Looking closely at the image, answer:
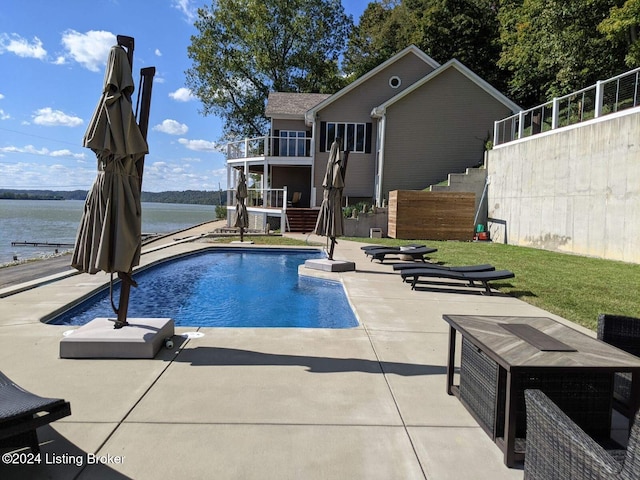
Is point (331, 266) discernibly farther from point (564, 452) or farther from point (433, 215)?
point (433, 215)

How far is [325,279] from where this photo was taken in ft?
32.2

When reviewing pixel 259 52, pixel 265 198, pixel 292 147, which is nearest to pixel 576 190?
pixel 265 198

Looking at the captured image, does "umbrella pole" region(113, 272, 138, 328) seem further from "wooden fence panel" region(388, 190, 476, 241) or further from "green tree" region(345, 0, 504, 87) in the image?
"green tree" region(345, 0, 504, 87)

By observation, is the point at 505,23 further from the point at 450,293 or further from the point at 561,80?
the point at 450,293

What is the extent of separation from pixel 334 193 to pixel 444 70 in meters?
15.0

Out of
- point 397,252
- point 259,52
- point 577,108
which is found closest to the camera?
point 397,252

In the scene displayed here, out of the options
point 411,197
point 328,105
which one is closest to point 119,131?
point 411,197

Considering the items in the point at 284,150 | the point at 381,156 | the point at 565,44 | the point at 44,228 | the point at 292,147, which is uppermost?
the point at 565,44

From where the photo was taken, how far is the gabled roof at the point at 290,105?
25.7 meters

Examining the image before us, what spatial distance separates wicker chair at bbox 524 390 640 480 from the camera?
148 centimetres

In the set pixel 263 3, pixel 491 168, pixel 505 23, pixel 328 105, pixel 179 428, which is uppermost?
pixel 263 3

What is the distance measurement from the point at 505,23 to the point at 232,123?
23308 millimetres

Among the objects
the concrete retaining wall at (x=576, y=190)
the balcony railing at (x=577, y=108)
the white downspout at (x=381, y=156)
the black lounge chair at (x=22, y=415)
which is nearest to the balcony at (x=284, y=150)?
the white downspout at (x=381, y=156)

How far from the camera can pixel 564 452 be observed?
5.95 ft
